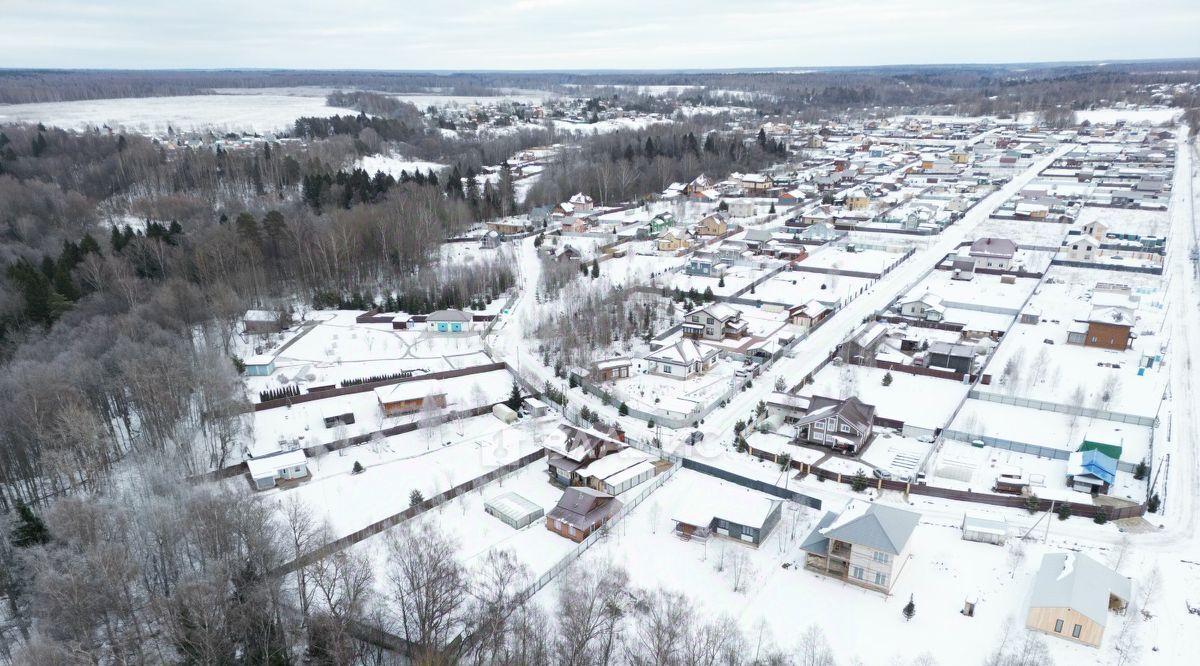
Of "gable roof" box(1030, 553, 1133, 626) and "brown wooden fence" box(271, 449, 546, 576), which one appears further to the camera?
"brown wooden fence" box(271, 449, 546, 576)

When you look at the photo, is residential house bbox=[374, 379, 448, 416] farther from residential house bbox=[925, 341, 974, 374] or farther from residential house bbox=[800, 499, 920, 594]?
residential house bbox=[925, 341, 974, 374]

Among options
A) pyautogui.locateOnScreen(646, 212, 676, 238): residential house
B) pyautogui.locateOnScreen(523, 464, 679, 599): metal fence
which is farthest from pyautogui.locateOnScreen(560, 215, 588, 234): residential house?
pyautogui.locateOnScreen(523, 464, 679, 599): metal fence

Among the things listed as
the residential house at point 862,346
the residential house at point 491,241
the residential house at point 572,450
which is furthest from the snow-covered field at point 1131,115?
the residential house at point 572,450

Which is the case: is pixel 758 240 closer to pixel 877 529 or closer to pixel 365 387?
pixel 365 387

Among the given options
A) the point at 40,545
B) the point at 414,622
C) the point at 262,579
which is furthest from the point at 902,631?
the point at 40,545

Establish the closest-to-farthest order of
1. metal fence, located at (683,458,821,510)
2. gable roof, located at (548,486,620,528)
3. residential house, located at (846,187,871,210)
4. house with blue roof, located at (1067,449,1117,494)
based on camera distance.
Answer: gable roof, located at (548,486,620,528) → house with blue roof, located at (1067,449,1117,494) → metal fence, located at (683,458,821,510) → residential house, located at (846,187,871,210)

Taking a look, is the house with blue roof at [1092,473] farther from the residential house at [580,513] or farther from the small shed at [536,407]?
the small shed at [536,407]
